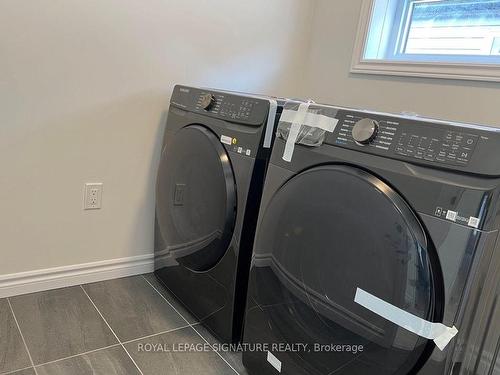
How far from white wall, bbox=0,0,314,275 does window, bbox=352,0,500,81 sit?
491 mm

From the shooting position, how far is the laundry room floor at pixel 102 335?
54.5 inches

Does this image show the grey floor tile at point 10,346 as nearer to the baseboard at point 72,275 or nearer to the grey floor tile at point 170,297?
the baseboard at point 72,275

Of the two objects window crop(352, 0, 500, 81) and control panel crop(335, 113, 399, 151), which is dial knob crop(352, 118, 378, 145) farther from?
window crop(352, 0, 500, 81)

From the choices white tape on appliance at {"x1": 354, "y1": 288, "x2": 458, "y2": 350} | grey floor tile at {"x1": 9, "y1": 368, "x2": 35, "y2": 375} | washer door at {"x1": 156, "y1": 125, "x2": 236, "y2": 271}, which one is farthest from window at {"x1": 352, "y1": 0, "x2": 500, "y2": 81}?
grey floor tile at {"x1": 9, "y1": 368, "x2": 35, "y2": 375}

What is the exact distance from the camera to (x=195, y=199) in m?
1.57

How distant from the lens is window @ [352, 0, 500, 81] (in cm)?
167

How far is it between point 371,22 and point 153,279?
5.22ft

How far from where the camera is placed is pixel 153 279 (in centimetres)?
200

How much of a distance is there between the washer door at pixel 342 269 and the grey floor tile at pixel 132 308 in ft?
1.92

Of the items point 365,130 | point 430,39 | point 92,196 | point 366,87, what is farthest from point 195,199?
point 430,39

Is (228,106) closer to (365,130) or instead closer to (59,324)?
(365,130)

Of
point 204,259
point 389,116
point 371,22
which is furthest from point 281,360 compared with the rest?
point 371,22

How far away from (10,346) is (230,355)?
749 mm

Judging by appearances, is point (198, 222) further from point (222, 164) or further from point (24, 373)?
point (24, 373)
